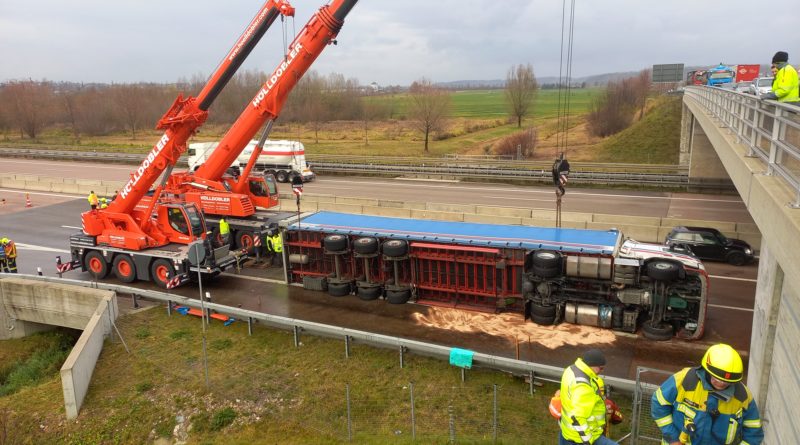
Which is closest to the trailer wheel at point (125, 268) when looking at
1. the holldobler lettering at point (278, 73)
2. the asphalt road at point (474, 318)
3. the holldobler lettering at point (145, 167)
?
the asphalt road at point (474, 318)

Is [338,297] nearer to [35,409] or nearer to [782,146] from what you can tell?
[35,409]

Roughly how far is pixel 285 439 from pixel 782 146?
344 inches

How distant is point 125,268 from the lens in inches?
675

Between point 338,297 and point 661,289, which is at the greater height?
point 661,289

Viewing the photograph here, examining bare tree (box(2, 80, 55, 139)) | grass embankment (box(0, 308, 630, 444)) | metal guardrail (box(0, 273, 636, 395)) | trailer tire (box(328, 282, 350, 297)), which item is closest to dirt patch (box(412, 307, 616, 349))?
metal guardrail (box(0, 273, 636, 395))

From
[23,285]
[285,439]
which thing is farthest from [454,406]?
[23,285]

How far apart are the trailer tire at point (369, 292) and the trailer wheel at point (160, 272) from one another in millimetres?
6181

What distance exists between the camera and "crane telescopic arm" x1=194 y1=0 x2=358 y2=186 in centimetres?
1577

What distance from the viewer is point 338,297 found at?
15.5m

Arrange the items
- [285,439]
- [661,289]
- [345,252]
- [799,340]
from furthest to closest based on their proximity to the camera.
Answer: [345,252] → [661,289] → [285,439] → [799,340]

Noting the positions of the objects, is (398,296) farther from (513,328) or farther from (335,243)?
(513,328)

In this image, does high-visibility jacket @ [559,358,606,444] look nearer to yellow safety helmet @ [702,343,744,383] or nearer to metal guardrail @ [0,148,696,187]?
yellow safety helmet @ [702,343,744,383]

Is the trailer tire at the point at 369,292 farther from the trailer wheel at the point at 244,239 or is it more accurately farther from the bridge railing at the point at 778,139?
the bridge railing at the point at 778,139

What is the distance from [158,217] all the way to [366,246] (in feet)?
25.6
